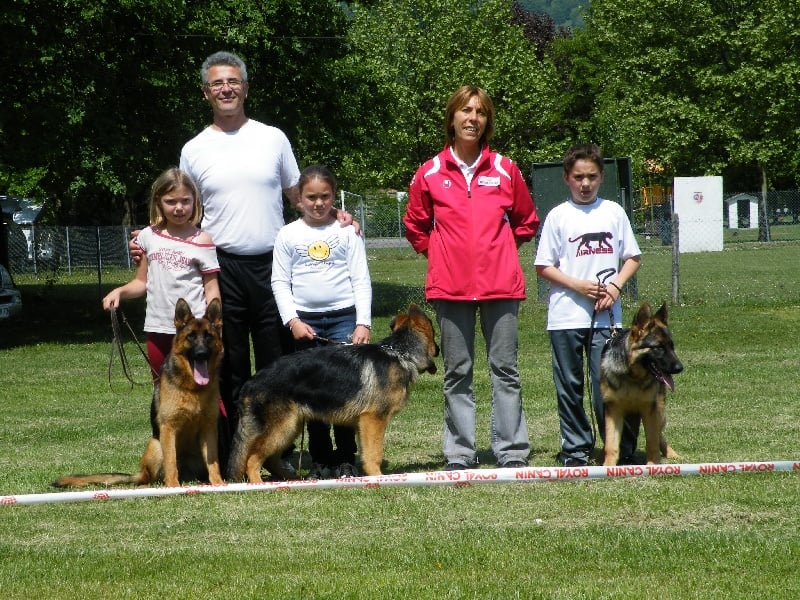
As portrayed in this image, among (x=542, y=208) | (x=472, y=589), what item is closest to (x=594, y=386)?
(x=472, y=589)

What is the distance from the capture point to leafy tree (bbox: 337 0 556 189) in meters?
50.0

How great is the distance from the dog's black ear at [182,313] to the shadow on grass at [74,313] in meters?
12.7

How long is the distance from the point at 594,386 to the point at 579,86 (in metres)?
59.3

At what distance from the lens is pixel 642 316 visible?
6469mm

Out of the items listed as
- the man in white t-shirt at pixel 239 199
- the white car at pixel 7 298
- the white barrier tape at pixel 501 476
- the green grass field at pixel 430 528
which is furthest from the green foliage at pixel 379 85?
the white barrier tape at pixel 501 476

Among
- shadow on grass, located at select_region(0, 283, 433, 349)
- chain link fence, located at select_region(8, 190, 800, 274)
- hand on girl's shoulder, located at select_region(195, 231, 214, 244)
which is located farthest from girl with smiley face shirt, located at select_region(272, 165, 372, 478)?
chain link fence, located at select_region(8, 190, 800, 274)

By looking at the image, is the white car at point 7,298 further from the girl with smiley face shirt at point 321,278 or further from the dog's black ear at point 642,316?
the dog's black ear at point 642,316

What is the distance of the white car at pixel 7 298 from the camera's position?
1952cm

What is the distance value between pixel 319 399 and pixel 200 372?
2.50 feet

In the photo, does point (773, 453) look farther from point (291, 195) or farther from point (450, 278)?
point (291, 195)

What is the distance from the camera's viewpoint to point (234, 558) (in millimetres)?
4863

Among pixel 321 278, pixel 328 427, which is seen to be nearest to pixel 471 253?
pixel 321 278

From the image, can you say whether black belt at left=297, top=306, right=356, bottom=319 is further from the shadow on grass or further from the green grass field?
the shadow on grass

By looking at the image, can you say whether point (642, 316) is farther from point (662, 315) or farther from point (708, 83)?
point (708, 83)
